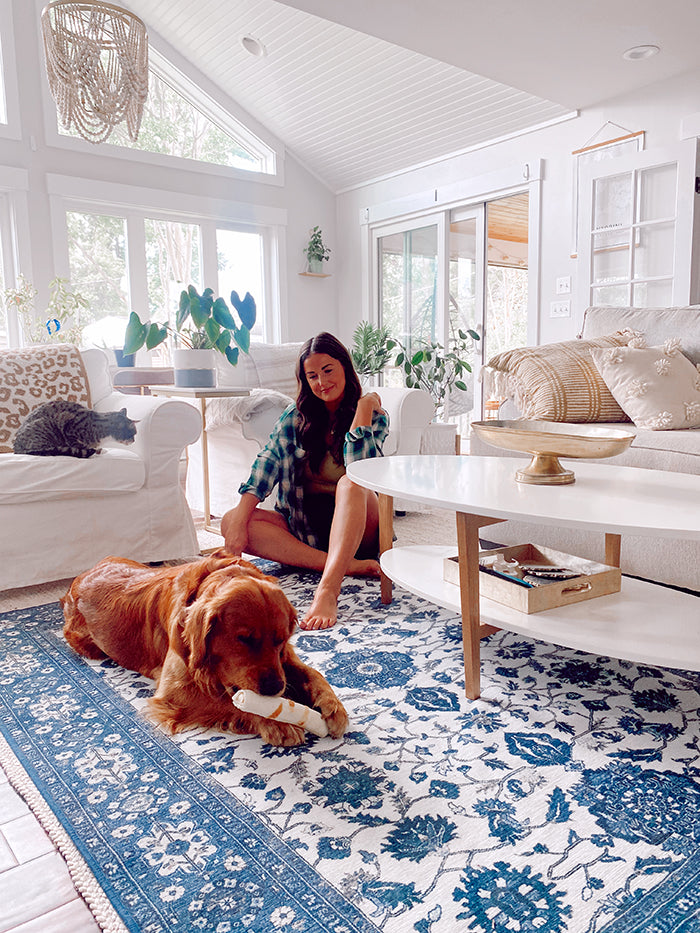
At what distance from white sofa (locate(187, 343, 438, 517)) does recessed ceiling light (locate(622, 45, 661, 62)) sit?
227cm

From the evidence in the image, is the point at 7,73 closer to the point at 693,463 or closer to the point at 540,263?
the point at 540,263

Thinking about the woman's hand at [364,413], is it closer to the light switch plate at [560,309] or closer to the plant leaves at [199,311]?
the plant leaves at [199,311]

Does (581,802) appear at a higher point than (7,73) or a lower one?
lower

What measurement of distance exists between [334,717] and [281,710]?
0.12m

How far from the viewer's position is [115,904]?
3.01 ft

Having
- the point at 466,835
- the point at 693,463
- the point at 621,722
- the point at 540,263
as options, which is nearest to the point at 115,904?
the point at 466,835

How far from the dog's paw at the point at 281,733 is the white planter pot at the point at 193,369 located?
2.01m

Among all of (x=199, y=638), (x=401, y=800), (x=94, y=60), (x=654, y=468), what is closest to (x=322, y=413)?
(x=654, y=468)

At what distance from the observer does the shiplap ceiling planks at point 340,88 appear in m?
4.90

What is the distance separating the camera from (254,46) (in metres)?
5.29

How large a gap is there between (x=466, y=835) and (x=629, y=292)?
3.90 meters

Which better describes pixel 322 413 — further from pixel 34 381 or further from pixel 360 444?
pixel 34 381

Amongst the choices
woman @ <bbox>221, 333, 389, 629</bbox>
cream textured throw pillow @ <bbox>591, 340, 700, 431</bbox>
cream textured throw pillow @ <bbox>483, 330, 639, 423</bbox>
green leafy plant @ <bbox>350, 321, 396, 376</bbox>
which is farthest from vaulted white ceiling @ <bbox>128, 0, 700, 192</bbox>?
woman @ <bbox>221, 333, 389, 629</bbox>

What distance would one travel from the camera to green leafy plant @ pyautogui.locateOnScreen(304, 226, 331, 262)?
6.48 m
